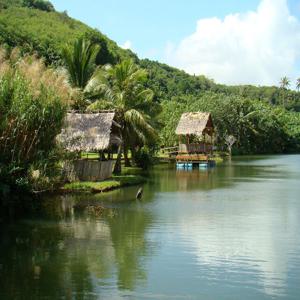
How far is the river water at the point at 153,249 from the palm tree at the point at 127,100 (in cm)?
859

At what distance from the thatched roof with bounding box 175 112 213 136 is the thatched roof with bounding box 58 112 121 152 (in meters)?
17.3

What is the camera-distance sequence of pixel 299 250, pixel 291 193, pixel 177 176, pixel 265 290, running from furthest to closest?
pixel 177 176 → pixel 291 193 → pixel 299 250 → pixel 265 290

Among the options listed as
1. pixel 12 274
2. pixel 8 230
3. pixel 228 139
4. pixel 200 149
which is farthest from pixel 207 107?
pixel 12 274

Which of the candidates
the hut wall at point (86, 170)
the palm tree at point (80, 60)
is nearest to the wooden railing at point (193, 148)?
the palm tree at point (80, 60)

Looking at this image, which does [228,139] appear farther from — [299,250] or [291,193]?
[299,250]

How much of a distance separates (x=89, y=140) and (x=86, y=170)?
1.48m

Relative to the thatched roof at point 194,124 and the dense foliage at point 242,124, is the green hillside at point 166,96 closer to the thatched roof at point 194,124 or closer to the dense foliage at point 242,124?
the dense foliage at point 242,124

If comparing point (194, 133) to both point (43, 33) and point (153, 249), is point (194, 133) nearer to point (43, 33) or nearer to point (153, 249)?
point (153, 249)

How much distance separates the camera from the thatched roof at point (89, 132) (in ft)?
75.5

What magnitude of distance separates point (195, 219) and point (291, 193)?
27.9 ft

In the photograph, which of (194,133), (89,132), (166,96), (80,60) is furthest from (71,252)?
(166,96)

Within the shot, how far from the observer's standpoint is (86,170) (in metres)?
23.1

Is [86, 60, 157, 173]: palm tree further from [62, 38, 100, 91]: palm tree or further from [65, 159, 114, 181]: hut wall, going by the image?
[65, 159, 114, 181]: hut wall

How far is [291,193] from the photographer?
74.8 feet
